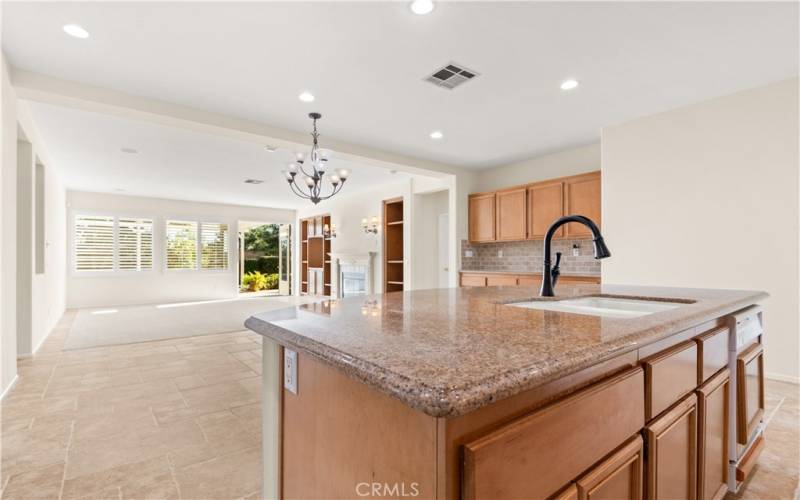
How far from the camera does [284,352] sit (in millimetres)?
1124

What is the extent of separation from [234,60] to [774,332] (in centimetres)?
502

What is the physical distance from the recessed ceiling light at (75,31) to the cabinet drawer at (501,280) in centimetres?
493

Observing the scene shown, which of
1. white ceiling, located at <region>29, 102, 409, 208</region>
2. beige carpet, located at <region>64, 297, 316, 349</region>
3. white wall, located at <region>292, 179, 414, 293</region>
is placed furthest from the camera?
white wall, located at <region>292, 179, 414, 293</region>

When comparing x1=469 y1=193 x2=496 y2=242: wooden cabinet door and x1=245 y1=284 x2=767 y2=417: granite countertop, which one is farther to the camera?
x1=469 y1=193 x2=496 y2=242: wooden cabinet door

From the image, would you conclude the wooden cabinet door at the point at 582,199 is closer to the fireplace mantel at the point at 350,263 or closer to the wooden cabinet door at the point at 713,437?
the wooden cabinet door at the point at 713,437

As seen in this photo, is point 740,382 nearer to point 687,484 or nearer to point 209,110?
point 687,484

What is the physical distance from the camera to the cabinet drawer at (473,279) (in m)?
5.86

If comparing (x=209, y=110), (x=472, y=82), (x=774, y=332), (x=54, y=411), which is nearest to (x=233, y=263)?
(x=209, y=110)

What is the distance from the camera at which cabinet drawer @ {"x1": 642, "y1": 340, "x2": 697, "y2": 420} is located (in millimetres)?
1017

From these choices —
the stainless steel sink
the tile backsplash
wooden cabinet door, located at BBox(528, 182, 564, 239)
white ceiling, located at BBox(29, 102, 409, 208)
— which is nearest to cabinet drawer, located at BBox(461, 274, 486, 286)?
the tile backsplash

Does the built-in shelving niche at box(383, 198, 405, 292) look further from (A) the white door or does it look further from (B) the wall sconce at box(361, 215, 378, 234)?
(A) the white door

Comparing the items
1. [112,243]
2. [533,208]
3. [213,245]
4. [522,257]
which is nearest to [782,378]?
[533,208]

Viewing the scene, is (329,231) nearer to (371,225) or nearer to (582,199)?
(371,225)

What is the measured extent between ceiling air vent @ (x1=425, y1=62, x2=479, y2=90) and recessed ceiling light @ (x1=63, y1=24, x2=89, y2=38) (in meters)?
2.43
